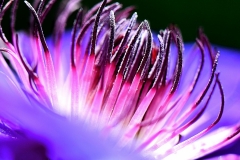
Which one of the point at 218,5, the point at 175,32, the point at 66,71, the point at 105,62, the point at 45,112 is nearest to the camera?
the point at 45,112

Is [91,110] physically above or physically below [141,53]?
below

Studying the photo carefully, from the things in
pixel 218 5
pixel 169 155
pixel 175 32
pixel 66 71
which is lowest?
pixel 169 155

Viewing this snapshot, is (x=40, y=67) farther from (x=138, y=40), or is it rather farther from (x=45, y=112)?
(x=45, y=112)

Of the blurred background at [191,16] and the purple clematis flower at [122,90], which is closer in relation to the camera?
the purple clematis flower at [122,90]

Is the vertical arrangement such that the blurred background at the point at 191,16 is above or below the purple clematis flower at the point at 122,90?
above

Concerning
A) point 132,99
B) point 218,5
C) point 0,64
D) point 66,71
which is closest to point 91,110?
point 132,99

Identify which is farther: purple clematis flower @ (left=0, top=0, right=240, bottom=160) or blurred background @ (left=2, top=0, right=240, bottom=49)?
blurred background @ (left=2, top=0, right=240, bottom=49)

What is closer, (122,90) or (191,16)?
(122,90)

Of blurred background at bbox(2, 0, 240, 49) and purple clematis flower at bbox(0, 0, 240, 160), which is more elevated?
blurred background at bbox(2, 0, 240, 49)
